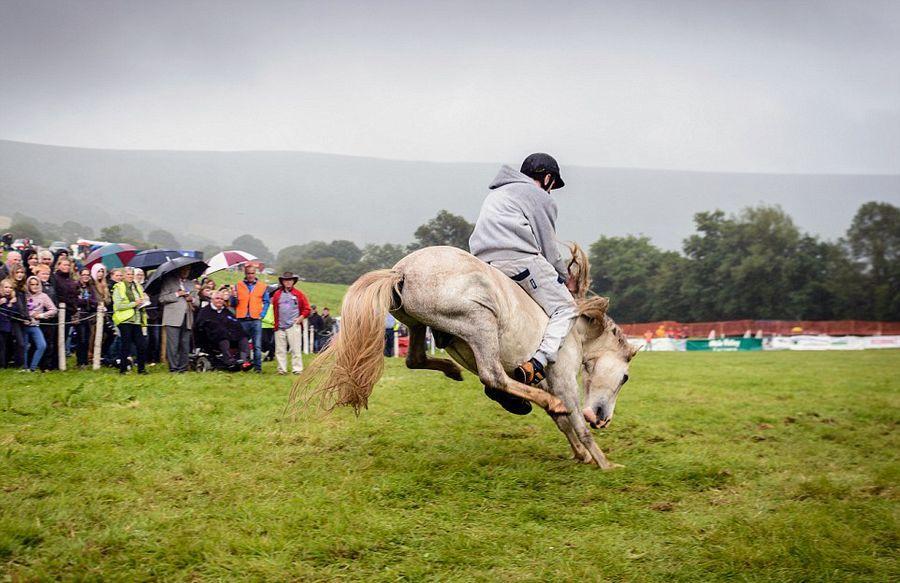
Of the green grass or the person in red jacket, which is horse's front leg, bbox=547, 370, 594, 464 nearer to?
the green grass

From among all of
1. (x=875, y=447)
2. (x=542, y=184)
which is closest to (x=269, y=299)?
(x=542, y=184)

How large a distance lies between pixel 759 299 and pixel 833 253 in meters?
10.5

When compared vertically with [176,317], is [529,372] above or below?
below

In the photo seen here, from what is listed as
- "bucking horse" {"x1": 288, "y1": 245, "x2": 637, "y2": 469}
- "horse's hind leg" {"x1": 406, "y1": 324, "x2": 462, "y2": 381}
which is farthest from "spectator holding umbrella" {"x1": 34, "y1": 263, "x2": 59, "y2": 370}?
"horse's hind leg" {"x1": 406, "y1": 324, "x2": 462, "y2": 381}

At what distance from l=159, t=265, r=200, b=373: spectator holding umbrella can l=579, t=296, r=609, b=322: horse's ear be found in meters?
9.25

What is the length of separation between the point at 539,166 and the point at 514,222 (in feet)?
2.89

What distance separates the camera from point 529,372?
675cm

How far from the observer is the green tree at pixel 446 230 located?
1779 inches

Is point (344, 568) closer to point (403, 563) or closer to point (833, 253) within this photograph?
point (403, 563)

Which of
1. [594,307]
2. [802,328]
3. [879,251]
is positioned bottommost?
[802,328]

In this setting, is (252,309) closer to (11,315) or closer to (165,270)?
(165,270)

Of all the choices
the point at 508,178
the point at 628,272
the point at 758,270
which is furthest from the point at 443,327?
the point at 628,272

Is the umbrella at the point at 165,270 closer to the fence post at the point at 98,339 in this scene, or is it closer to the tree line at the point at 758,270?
the fence post at the point at 98,339

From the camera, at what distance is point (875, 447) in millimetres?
8984
